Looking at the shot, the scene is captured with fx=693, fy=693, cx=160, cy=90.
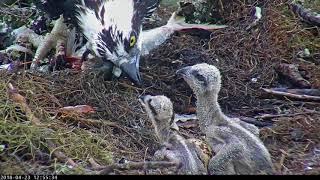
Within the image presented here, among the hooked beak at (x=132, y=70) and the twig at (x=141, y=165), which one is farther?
the hooked beak at (x=132, y=70)

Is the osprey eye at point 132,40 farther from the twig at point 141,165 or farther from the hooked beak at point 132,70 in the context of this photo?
the twig at point 141,165

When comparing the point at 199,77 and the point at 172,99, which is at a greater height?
the point at 199,77

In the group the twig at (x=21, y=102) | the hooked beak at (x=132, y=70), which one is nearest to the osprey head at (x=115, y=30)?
the hooked beak at (x=132, y=70)

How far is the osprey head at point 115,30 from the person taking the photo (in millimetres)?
5285

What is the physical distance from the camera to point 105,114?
16.6 feet

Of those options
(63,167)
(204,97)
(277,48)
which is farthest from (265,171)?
(277,48)

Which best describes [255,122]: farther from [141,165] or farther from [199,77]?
[141,165]

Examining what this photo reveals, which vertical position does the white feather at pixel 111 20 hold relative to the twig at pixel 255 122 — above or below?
above

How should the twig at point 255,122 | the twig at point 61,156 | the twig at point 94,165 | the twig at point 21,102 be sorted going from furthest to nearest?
1. the twig at point 255,122
2. the twig at point 21,102
3. the twig at point 61,156
4. the twig at point 94,165

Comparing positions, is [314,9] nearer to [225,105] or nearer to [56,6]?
[225,105]

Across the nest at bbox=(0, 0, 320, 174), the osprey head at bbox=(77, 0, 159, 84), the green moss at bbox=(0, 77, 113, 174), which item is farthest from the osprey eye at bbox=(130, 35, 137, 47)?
the green moss at bbox=(0, 77, 113, 174)

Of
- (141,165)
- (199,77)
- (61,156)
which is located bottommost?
(61,156)

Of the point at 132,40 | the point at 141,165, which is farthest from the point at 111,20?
the point at 141,165

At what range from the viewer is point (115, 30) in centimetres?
529
